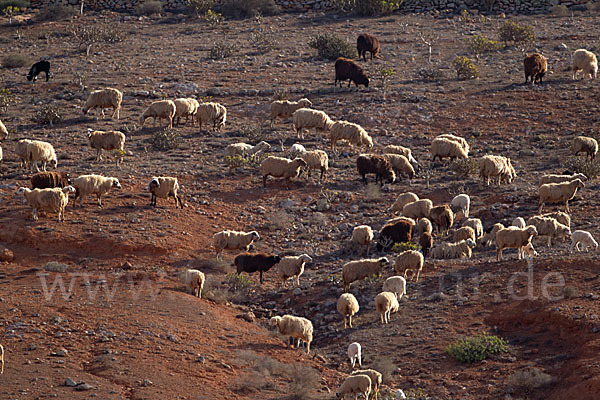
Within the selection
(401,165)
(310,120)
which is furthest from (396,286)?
(310,120)

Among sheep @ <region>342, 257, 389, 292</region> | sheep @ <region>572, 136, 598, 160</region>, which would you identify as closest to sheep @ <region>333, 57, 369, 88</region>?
sheep @ <region>572, 136, 598, 160</region>

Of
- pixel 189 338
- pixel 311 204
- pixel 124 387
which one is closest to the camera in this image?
pixel 124 387

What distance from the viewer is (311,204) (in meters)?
22.0

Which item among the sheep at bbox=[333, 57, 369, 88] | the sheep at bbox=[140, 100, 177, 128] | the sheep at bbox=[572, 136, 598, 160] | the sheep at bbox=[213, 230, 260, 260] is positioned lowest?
the sheep at bbox=[213, 230, 260, 260]

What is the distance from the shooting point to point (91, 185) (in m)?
20.2

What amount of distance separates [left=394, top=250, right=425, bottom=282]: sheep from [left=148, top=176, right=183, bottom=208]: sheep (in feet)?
19.6

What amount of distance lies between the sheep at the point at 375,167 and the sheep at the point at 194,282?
7.43 meters

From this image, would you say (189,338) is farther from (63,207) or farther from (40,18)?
(40,18)

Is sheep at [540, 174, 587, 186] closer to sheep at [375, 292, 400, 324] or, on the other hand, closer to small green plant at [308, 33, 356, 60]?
sheep at [375, 292, 400, 324]

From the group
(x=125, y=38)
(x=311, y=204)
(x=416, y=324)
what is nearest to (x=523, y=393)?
(x=416, y=324)

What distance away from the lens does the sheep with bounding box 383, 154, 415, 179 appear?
2378 cm

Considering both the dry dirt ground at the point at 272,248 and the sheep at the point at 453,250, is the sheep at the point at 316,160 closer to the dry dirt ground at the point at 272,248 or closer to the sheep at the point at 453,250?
the dry dirt ground at the point at 272,248

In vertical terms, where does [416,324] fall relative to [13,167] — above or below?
below

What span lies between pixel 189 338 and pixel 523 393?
5.34 metres
